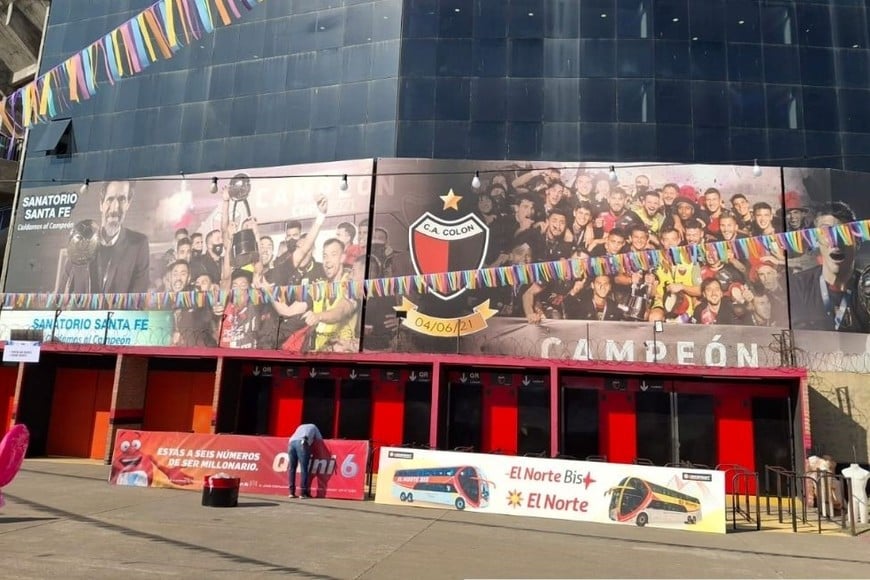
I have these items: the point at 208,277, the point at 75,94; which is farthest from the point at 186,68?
the point at 75,94

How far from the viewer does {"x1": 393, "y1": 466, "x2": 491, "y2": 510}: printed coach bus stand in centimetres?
1406

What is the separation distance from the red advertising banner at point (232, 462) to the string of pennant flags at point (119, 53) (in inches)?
301

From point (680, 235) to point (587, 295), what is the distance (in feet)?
12.2

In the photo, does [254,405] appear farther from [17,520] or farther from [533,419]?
[17,520]

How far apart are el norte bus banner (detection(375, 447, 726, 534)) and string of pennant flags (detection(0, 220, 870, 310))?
27.7 feet

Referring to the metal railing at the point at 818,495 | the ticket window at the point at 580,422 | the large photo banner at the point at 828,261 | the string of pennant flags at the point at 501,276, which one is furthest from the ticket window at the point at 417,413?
the large photo banner at the point at 828,261

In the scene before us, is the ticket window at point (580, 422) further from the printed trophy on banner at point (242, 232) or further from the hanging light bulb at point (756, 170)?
the printed trophy on banner at point (242, 232)

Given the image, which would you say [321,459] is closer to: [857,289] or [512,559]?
[512,559]

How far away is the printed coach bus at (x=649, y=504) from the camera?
42.9 feet

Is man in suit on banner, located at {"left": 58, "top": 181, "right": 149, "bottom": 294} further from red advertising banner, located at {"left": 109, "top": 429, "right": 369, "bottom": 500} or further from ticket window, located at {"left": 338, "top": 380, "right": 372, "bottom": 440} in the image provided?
red advertising banner, located at {"left": 109, "top": 429, "right": 369, "bottom": 500}

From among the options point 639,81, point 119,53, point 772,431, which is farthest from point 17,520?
point 639,81

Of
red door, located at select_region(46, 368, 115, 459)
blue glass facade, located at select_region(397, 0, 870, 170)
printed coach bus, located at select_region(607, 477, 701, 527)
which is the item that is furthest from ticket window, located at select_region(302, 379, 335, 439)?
printed coach bus, located at select_region(607, 477, 701, 527)

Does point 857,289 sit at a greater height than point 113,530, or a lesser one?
greater

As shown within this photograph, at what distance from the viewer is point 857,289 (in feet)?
70.2
